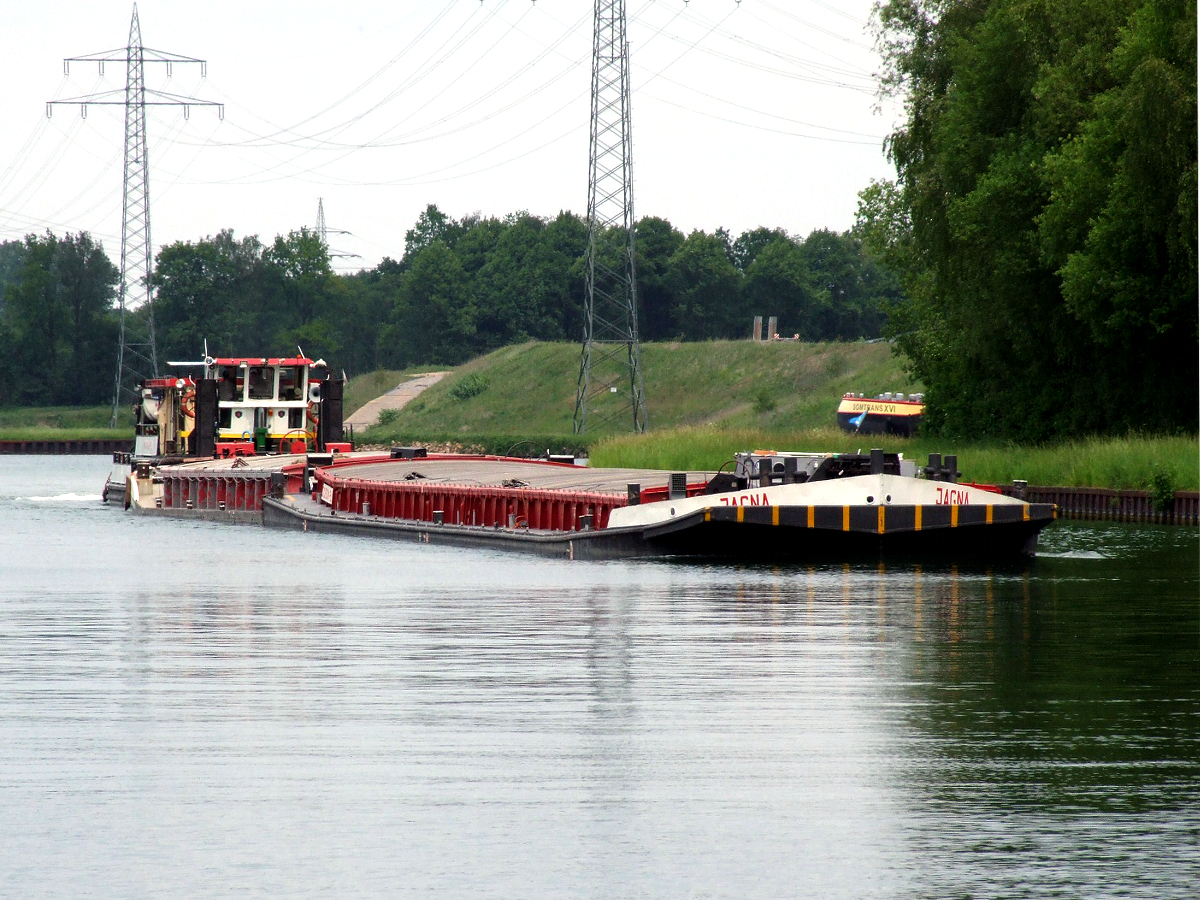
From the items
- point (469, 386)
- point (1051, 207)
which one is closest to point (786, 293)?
point (469, 386)

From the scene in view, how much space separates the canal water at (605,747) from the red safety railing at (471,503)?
31.4ft

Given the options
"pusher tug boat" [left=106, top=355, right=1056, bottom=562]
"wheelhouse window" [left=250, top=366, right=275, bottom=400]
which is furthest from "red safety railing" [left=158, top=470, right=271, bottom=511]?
"wheelhouse window" [left=250, top=366, right=275, bottom=400]

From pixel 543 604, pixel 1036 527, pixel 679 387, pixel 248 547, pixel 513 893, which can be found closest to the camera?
pixel 513 893

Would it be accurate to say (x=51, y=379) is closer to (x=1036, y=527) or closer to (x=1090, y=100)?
(x=1090, y=100)

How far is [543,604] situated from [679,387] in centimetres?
9664

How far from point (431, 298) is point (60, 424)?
3103cm

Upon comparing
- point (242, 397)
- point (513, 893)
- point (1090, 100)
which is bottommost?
point (513, 893)

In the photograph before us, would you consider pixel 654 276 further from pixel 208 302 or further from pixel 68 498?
pixel 68 498

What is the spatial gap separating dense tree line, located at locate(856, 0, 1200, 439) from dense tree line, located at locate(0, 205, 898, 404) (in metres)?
83.5

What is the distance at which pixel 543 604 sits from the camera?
21453 mm

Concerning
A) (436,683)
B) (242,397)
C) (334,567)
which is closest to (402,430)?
(242,397)

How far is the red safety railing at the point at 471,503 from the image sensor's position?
32000mm

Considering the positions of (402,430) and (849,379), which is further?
(402,430)

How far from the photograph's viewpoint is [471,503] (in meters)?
36.0
